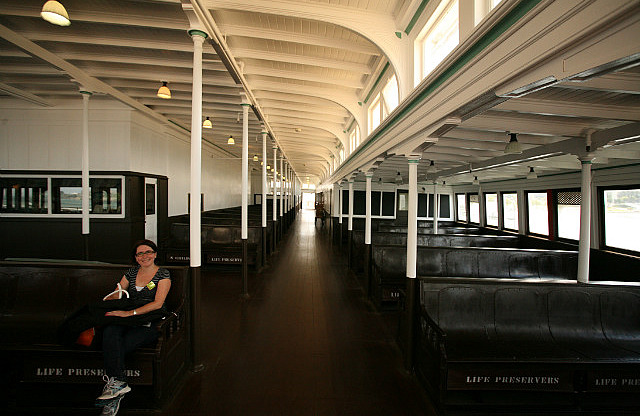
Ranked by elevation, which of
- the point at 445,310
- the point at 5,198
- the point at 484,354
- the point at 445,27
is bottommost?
the point at 484,354

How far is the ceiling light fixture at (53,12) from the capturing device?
115 inches

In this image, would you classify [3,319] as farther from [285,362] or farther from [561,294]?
[561,294]

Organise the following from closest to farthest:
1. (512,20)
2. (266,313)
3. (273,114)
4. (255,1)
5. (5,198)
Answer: (512,20) < (255,1) < (266,313) < (5,198) < (273,114)

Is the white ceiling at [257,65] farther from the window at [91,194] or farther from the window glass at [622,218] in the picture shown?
the window at [91,194]

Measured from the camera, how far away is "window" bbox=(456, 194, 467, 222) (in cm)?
1326

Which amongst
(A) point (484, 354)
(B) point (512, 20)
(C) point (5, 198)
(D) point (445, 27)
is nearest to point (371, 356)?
(A) point (484, 354)

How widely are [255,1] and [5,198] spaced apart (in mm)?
8730

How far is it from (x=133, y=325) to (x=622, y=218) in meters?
8.33

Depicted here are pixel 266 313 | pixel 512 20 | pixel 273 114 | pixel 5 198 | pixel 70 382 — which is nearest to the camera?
pixel 512 20

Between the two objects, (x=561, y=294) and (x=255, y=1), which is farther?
(x=255, y=1)

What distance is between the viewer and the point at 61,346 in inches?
104

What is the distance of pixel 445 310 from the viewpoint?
325cm

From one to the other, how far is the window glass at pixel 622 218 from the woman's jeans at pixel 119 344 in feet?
26.6

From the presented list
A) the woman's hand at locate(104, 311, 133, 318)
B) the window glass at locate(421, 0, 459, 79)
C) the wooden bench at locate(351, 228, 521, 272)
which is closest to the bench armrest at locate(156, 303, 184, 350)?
the woman's hand at locate(104, 311, 133, 318)
